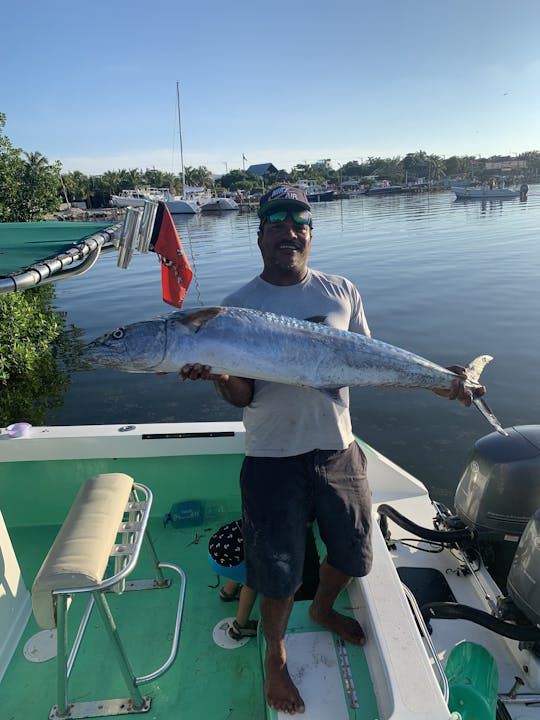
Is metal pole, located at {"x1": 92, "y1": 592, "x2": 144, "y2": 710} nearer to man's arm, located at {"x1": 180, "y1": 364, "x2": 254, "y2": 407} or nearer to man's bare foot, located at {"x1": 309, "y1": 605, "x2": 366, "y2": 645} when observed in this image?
man's bare foot, located at {"x1": 309, "y1": 605, "x2": 366, "y2": 645}

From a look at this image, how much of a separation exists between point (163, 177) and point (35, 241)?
375 feet

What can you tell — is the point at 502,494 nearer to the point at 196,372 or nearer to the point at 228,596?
the point at 228,596

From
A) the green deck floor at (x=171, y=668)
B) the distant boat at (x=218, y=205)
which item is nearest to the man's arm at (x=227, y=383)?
the green deck floor at (x=171, y=668)

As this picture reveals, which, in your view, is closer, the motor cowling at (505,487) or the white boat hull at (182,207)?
the motor cowling at (505,487)

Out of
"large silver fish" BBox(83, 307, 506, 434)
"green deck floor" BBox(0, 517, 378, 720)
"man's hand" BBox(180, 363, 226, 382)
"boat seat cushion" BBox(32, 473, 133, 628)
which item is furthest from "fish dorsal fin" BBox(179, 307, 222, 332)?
"green deck floor" BBox(0, 517, 378, 720)

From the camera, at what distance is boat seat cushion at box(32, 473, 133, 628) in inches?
92.4

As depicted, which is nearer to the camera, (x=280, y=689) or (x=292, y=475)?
(x=280, y=689)

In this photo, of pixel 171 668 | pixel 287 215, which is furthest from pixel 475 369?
pixel 171 668

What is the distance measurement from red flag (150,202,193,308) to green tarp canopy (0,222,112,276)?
2.60ft

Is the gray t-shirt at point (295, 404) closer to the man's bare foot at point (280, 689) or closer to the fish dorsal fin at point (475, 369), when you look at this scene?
the fish dorsal fin at point (475, 369)

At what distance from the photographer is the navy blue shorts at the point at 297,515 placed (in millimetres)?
2623

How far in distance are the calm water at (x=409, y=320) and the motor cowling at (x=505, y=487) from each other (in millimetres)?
3277

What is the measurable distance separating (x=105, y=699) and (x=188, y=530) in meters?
1.77

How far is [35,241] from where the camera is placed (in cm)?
463
